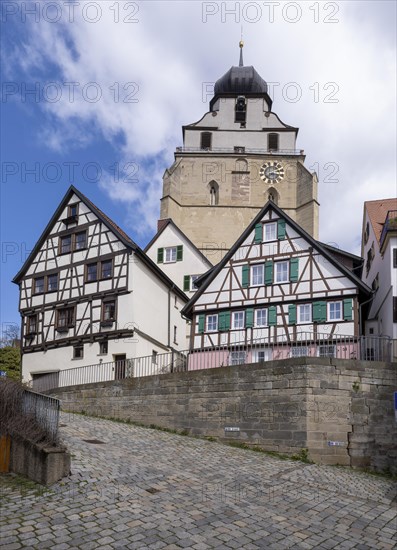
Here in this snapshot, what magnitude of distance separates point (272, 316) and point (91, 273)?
34.6ft

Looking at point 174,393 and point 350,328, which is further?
point 350,328

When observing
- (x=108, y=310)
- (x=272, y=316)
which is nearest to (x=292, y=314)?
(x=272, y=316)

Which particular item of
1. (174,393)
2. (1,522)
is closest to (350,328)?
(174,393)

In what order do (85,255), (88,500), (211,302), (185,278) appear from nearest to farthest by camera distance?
(88,500), (211,302), (85,255), (185,278)

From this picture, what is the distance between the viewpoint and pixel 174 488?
42.2ft

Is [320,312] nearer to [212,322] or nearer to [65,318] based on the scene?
[212,322]

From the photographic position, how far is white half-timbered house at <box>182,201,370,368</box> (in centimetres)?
2764

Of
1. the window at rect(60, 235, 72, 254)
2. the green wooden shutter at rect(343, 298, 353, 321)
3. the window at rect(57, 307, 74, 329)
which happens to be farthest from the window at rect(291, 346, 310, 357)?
the window at rect(60, 235, 72, 254)

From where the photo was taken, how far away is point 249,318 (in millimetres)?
29672

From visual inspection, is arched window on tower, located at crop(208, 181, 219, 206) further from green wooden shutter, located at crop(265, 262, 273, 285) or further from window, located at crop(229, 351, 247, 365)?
window, located at crop(229, 351, 247, 365)

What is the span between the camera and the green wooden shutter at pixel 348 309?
27203 mm

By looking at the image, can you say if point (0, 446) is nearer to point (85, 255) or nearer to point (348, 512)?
point (348, 512)

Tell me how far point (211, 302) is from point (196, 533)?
20.9m

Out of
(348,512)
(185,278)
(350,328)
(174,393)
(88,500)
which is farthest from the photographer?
(185,278)
